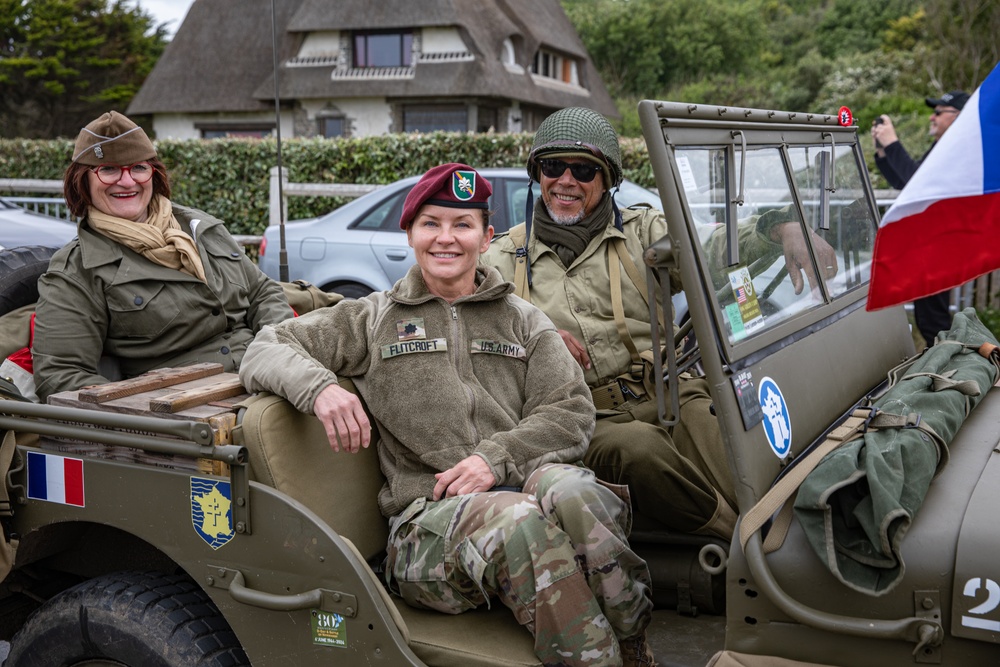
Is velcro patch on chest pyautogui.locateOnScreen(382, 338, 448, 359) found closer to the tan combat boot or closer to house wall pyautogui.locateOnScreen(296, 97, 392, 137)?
the tan combat boot

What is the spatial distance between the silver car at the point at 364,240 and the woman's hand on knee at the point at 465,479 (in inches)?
216

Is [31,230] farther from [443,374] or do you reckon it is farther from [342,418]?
[342,418]

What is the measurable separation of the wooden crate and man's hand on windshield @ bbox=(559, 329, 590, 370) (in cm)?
112

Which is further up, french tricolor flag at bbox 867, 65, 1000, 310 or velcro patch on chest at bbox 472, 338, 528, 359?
french tricolor flag at bbox 867, 65, 1000, 310

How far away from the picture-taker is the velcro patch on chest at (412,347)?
9.25 ft

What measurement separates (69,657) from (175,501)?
56 centimetres

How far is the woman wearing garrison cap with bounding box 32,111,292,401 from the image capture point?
10.8 ft

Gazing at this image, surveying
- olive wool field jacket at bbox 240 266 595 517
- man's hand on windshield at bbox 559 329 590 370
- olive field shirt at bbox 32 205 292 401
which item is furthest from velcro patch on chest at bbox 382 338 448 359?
olive field shirt at bbox 32 205 292 401

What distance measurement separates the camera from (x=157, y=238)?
11.7 ft

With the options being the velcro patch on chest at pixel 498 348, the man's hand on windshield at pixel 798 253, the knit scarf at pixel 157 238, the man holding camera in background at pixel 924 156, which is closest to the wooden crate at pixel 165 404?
the velcro patch on chest at pixel 498 348

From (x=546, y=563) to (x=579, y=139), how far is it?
5.52 ft

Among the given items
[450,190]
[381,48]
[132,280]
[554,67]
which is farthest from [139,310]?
[554,67]

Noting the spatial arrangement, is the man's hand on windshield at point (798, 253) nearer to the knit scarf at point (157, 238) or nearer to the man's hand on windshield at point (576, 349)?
the man's hand on windshield at point (576, 349)

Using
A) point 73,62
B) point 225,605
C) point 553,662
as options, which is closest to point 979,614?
point 553,662
